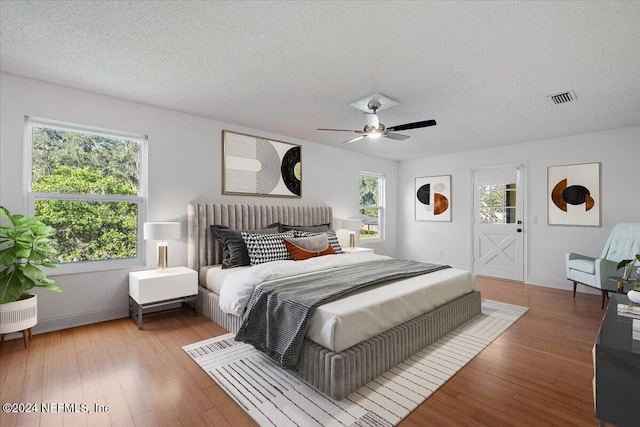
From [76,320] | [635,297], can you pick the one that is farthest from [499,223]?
[76,320]

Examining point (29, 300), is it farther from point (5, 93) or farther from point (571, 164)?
point (571, 164)

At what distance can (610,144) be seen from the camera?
4418mm

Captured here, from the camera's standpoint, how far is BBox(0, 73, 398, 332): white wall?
2854 millimetres

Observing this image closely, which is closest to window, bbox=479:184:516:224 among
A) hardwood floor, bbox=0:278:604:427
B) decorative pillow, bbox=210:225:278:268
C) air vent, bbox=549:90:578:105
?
air vent, bbox=549:90:578:105

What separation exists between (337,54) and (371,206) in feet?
14.8

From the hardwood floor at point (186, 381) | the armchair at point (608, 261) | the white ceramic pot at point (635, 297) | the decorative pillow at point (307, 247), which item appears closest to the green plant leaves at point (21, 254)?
the hardwood floor at point (186, 381)

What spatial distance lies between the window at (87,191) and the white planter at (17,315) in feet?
1.69

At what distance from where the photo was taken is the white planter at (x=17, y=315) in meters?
2.50

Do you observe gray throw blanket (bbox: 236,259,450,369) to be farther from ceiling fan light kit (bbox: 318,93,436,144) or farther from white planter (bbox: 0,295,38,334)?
white planter (bbox: 0,295,38,334)

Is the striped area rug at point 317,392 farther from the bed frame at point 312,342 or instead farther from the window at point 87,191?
the window at point 87,191

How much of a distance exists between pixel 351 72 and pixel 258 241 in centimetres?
213

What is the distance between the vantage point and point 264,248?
11.9 feet

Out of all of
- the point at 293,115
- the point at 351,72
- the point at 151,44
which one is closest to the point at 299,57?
the point at 351,72

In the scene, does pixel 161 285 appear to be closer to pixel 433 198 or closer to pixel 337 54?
pixel 337 54
